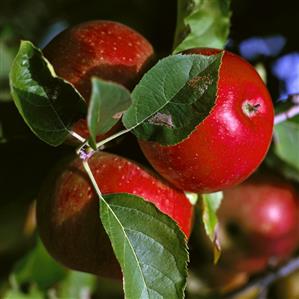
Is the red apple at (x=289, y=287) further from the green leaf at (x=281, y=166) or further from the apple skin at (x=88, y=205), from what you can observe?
the apple skin at (x=88, y=205)

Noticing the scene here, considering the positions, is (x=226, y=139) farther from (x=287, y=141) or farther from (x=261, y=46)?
(x=261, y=46)

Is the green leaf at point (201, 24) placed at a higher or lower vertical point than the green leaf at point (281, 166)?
higher

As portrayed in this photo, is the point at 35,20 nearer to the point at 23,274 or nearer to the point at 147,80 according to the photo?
the point at 23,274

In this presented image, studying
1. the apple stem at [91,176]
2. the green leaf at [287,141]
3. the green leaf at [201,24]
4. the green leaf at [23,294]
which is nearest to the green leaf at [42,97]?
the apple stem at [91,176]

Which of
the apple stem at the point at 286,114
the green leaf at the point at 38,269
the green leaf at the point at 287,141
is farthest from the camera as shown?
the green leaf at the point at 38,269

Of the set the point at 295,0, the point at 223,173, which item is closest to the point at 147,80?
the point at 223,173

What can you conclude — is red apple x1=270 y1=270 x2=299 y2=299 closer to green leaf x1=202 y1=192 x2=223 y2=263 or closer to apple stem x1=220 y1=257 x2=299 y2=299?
apple stem x1=220 y1=257 x2=299 y2=299

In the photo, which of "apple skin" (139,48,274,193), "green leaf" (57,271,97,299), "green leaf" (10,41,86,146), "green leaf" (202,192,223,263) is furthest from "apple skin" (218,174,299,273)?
"green leaf" (10,41,86,146)
